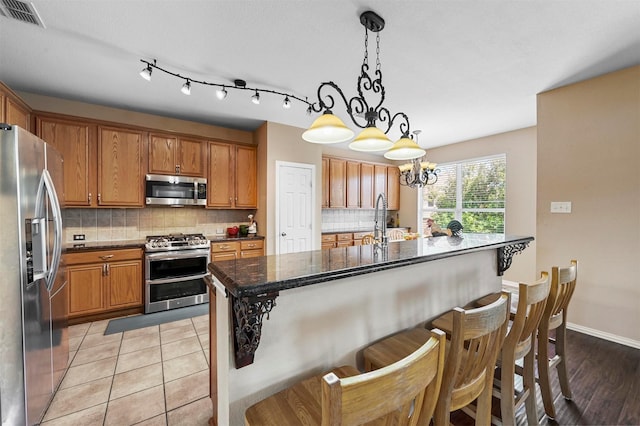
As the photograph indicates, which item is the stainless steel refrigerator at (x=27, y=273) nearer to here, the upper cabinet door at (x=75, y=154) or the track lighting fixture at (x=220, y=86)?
the track lighting fixture at (x=220, y=86)

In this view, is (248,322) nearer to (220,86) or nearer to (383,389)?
(383,389)

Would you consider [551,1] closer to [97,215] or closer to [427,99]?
[427,99]

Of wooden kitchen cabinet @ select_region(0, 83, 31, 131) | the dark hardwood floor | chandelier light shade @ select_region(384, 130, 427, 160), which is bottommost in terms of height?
the dark hardwood floor

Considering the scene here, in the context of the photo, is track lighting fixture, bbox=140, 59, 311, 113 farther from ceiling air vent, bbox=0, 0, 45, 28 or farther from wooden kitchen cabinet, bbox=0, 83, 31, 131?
wooden kitchen cabinet, bbox=0, 83, 31, 131

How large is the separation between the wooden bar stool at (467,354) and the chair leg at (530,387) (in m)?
0.48

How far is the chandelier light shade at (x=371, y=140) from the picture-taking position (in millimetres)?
1785

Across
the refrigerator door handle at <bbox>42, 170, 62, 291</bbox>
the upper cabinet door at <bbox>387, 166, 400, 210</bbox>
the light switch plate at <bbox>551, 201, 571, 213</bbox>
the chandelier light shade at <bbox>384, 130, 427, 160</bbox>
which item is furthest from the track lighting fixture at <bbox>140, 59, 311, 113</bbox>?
the upper cabinet door at <bbox>387, 166, 400, 210</bbox>

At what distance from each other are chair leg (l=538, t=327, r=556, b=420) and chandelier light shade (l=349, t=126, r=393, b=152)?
1.56 metres

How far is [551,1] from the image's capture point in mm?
1723

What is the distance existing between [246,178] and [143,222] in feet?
5.24

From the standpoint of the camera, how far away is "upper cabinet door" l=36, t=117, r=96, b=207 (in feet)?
9.90

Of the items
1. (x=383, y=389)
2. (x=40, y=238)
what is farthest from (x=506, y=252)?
(x=40, y=238)

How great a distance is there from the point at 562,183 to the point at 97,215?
18.8 feet

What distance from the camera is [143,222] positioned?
149 inches
